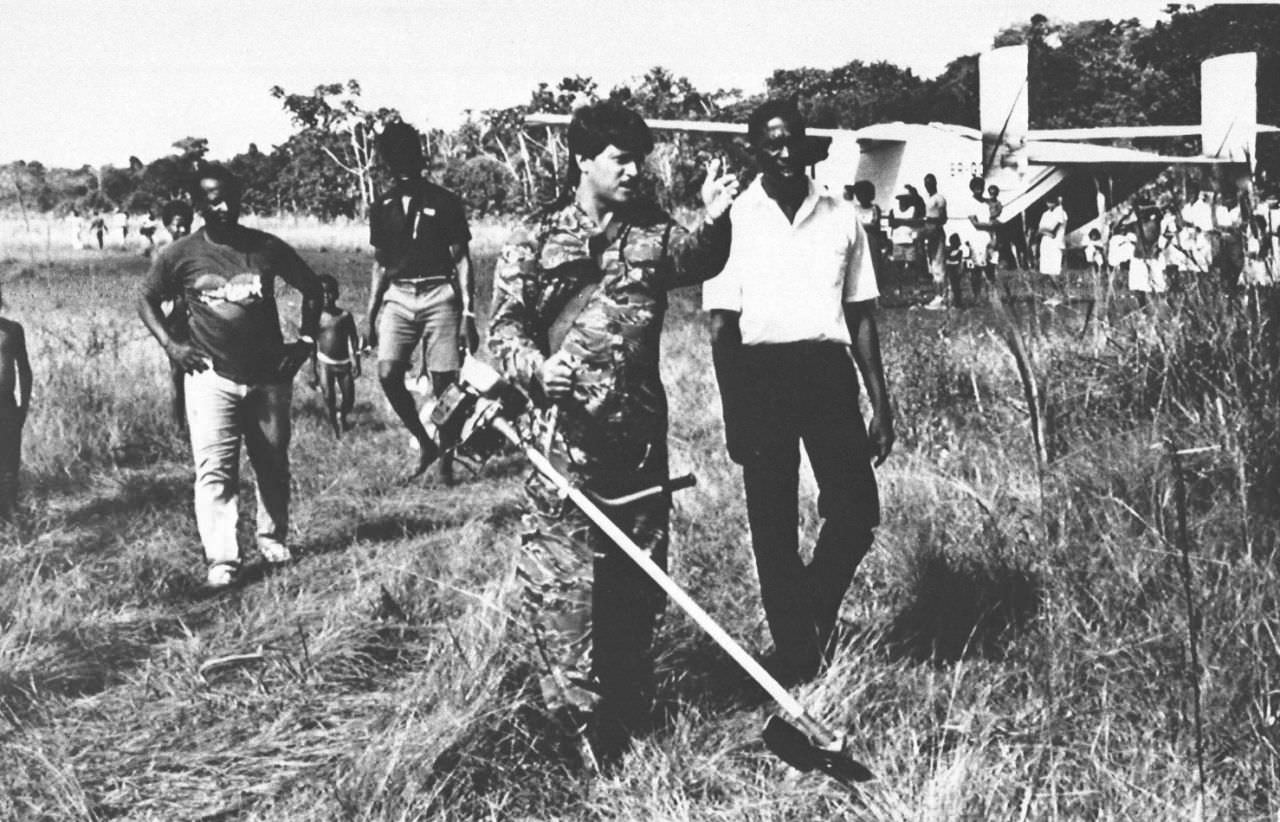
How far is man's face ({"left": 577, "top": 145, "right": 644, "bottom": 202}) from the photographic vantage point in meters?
3.08

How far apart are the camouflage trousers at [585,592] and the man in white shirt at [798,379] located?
1.96 ft

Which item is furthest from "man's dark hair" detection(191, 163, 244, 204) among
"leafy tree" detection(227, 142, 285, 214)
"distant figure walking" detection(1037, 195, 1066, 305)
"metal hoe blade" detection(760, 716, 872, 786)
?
"leafy tree" detection(227, 142, 285, 214)

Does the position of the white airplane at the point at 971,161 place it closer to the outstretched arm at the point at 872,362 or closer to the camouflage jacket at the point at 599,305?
the outstretched arm at the point at 872,362

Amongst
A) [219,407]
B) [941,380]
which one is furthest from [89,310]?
[941,380]

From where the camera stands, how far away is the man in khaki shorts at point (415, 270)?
6586 millimetres

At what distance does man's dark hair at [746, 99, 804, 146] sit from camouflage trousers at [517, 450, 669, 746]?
3.68 feet

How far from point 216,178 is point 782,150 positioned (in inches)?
98.3

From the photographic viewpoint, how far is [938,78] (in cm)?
5828

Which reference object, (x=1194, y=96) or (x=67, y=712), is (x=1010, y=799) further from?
(x=1194, y=96)

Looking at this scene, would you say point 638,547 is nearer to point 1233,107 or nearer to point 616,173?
point 616,173

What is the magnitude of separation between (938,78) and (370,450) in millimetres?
54869

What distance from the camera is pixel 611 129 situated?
3.10 meters

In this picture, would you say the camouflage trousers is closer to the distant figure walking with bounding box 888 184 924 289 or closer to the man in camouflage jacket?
the man in camouflage jacket

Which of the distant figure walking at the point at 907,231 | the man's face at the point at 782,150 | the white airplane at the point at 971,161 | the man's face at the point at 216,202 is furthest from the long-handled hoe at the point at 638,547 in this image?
the distant figure walking at the point at 907,231
